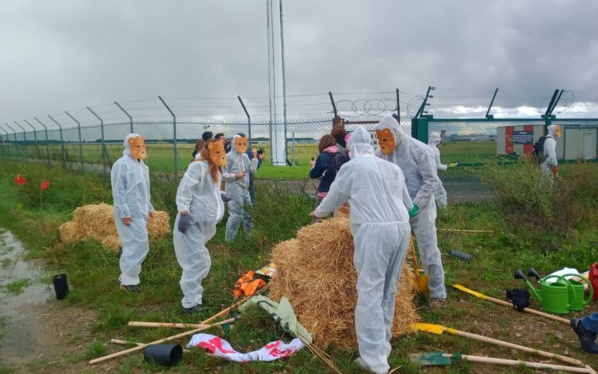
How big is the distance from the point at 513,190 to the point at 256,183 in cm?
429

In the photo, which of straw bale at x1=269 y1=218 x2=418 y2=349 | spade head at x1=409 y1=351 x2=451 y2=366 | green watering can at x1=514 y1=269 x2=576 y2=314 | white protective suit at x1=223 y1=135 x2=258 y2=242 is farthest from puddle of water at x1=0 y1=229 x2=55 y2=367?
green watering can at x1=514 y1=269 x2=576 y2=314

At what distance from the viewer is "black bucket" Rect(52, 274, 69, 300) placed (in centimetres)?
547

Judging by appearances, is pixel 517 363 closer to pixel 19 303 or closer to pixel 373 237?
pixel 373 237

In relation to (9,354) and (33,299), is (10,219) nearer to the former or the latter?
(33,299)

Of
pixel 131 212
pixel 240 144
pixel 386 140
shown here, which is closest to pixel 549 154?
pixel 240 144

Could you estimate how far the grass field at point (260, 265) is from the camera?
12.6ft

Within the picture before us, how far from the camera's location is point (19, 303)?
552 centimetres

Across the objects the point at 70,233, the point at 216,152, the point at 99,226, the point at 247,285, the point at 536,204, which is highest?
the point at 216,152

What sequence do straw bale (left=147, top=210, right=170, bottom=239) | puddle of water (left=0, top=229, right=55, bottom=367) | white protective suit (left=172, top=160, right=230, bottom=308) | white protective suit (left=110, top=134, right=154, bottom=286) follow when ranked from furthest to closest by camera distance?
straw bale (left=147, top=210, right=170, bottom=239)
white protective suit (left=110, top=134, right=154, bottom=286)
white protective suit (left=172, top=160, right=230, bottom=308)
puddle of water (left=0, top=229, right=55, bottom=367)

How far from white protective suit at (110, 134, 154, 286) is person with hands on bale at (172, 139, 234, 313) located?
0.92 m

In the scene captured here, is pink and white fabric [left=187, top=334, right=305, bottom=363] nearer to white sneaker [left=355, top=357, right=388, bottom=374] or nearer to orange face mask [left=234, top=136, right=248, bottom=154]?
white sneaker [left=355, top=357, right=388, bottom=374]

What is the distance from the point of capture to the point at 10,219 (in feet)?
34.2

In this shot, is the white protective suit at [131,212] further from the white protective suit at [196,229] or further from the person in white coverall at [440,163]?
the person in white coverall at [440,163]

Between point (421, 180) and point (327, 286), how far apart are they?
59.9 inches
